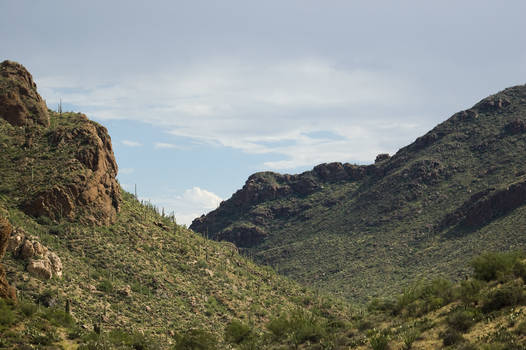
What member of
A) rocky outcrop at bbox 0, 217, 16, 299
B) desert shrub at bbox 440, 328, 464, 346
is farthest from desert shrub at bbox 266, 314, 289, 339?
rocky outcrop at bbox 0, 217, 16, 299

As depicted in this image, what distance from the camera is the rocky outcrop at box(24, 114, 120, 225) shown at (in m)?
55.1

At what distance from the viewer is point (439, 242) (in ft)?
331

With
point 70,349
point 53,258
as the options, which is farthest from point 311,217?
point 70,349

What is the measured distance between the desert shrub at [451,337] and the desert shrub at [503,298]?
3.14m

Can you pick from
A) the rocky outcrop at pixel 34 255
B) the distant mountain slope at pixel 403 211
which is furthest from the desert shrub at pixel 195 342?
the distant mountain slope at pixel 403 211

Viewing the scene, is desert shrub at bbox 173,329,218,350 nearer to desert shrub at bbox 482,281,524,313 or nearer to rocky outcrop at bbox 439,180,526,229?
desert shrub at bbox 482,281,524,313

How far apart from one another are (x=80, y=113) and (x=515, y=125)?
10280 centimetres

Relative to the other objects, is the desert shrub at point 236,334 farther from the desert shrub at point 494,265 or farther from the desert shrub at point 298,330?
the desert shrub at point 494,265

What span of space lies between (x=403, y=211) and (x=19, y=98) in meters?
89.1

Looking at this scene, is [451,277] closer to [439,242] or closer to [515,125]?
[439,242]

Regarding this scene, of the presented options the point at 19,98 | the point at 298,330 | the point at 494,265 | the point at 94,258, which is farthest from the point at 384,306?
the point at 19,98

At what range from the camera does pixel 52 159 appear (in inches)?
2349

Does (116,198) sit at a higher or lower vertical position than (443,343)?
higher

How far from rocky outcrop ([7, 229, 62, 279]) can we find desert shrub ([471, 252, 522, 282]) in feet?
118
